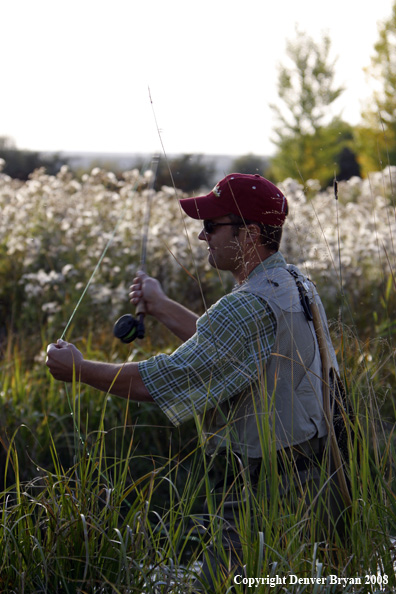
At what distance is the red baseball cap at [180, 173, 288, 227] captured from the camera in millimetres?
2995

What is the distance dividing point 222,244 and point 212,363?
0.60 meters

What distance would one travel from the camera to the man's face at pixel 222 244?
119 inches

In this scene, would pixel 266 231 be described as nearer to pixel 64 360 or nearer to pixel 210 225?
pixel 210 225

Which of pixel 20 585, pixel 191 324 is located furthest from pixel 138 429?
pixel 20 585

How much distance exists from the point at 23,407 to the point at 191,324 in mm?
1779

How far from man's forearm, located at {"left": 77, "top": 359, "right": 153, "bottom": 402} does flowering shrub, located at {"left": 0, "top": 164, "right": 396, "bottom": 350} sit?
3.27 metres

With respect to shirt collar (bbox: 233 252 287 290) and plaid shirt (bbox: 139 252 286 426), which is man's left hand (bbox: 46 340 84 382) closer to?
plaid shirt (bbox: 139 252 286 426)

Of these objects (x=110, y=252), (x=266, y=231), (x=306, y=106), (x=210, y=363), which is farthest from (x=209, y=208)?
(x=306, y=106)

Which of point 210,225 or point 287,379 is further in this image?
point 210,225

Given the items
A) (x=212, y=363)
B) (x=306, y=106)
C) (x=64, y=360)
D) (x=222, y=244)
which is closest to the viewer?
(x=212, y=363)

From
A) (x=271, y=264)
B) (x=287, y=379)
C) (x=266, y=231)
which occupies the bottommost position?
(x=287, y=379)

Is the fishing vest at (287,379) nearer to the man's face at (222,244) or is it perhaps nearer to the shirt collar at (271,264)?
the shirt collar at (271,264)

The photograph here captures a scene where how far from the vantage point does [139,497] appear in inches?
96.7

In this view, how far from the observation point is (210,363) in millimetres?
2627
